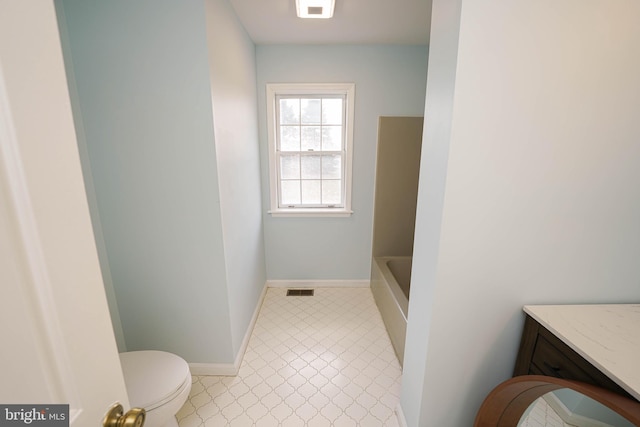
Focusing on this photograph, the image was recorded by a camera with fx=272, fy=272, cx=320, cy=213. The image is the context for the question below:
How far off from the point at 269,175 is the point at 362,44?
1491 millimetres

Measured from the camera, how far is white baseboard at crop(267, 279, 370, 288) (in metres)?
3.05

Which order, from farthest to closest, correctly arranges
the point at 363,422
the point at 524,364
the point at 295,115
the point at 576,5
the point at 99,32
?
1. the point at 295,115
2. the point at 363,422
3. the point at 99,32
4. the point at 524,364
5. the point at 576,5

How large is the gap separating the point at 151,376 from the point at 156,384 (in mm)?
70

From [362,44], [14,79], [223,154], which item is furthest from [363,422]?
[362,44]

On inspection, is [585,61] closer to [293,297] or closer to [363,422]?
[363,422]

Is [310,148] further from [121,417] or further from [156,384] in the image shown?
[121,417]

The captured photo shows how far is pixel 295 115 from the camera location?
2.72 m

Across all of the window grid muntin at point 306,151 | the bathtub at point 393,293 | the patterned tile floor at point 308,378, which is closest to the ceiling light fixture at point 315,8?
the window grid muntin at point 306,151

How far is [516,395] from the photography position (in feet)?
3.71

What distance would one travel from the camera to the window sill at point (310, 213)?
2.84 m

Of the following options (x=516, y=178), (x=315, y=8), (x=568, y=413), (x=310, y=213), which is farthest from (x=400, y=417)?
(x=315, y=8)

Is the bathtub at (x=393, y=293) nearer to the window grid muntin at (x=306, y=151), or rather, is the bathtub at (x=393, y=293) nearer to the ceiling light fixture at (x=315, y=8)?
the window grid muntin at (x=306, y=151)

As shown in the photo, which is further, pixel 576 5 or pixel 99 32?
pixel 99 32

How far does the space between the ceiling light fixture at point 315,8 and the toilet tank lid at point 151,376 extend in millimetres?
2224
